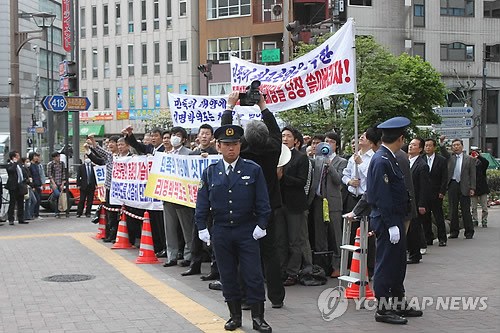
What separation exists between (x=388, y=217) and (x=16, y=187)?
15213 millimetres

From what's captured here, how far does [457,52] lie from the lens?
53.3 m

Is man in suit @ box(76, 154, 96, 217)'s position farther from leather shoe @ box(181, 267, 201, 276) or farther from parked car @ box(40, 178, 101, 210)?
leather shoe @ box(181, 267, 201, 276)

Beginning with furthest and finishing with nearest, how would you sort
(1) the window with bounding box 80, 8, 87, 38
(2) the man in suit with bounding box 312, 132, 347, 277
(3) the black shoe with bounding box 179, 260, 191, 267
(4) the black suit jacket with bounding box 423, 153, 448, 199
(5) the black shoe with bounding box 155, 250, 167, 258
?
(1) the window with bounding box 80, 8, 87, 38
(4) the black suit jacket with bounding box 423, 153, 448, 199
(5) the black shoe with bounding box 155, 250, 167, 258
(3) the black shoe with bounding box 179, 260, 191, 267
(2) the man in suit with bounding box 312, 132, 347, 277

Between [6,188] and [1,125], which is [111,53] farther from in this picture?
[6,188]

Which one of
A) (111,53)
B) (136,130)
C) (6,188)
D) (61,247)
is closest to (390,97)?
(6,188)

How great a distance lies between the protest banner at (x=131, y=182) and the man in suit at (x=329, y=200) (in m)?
3.55

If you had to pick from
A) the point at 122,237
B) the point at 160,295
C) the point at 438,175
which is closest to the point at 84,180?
the point at 122,237

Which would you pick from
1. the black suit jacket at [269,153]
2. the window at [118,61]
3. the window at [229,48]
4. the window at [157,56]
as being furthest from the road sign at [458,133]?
the window at [118,61]

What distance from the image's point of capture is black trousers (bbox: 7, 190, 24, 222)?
833 inches

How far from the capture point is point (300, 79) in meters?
10.9

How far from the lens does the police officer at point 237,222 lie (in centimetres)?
780

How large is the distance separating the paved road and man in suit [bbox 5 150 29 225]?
6594mm

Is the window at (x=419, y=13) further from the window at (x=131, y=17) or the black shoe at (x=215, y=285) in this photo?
the black shoe at (x=215, y=285)

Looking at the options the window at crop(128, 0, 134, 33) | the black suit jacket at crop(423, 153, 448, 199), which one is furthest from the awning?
the black suit jacket at crop(423, 153, 448, 199)
